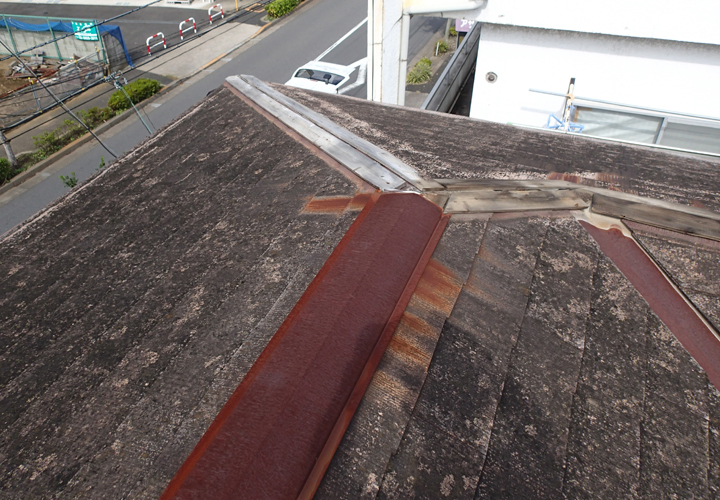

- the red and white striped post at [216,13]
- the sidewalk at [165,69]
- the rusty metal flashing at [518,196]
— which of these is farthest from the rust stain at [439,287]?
the red and white striped post at [216,13]

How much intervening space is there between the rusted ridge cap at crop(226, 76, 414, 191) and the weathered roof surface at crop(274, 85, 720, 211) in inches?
15.3

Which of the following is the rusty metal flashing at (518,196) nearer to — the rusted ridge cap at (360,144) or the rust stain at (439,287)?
the rusted ridge cap at (360,144)

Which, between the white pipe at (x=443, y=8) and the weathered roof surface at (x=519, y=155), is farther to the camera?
the white pipe at (x=443, y=8)

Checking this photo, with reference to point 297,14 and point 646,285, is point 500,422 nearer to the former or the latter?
point 646,285

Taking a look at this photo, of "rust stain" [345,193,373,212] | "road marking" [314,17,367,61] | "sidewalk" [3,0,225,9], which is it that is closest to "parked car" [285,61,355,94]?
"road marking" [314,17,367,61]

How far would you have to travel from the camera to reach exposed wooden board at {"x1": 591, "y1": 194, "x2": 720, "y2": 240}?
3789 mm

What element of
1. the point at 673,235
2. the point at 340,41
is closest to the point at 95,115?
the point at 340,41

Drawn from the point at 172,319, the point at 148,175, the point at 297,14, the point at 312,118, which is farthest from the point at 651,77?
the point at 297,14

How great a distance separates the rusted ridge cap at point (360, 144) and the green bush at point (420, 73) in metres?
14.5

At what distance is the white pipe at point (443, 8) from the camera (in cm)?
990

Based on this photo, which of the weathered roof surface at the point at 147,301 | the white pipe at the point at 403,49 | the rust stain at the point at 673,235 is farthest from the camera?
the white pipe at the point at 403,49

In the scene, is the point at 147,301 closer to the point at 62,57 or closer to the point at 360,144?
the point at 360,144

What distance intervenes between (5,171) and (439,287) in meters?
18.3

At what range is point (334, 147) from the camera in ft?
16.3
